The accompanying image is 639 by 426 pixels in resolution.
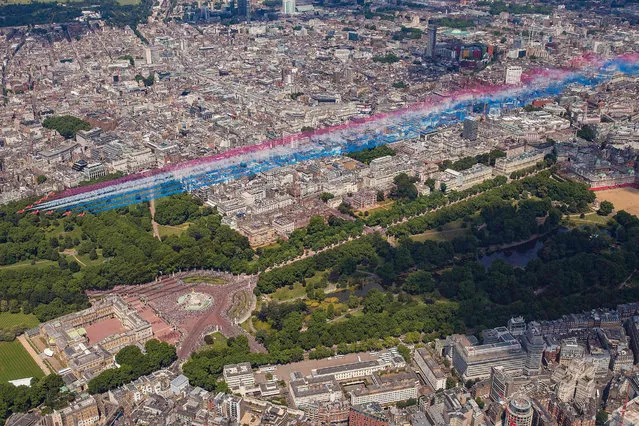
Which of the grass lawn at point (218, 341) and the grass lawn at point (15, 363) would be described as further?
the grass lawn at point (218, 341)

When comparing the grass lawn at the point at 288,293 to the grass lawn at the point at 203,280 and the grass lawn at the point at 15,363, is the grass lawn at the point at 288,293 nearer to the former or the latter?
the grass lawn at the point at 203,280

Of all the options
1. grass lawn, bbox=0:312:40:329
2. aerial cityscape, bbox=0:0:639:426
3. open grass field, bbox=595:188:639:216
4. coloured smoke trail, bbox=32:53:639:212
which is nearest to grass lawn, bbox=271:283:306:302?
aerial cityscape, bbox=0:0:639:426

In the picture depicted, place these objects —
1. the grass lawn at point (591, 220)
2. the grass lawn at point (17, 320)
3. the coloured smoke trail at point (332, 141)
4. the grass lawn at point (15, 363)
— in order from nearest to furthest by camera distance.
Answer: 1. the grass lawn at point (15, 363)
2. the grass lawn at point (17, 320)
3. the grass lawn at point (591, 220)
4. the coloured smoke trail at point (332, 141)

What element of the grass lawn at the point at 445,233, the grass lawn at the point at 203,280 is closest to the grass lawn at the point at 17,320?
the grass lawn at the point at 203,280

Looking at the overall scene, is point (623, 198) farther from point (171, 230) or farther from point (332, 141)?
point (171, 230)

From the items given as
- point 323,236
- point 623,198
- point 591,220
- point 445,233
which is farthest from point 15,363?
point 623,198

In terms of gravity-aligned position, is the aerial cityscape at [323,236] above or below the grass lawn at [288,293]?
above
